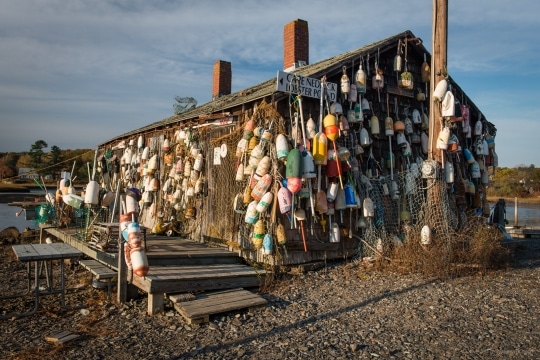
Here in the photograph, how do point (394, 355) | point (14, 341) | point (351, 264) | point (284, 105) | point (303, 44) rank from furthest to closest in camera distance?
1. point (303, 44)
2. point (351, 264)
3. point (284, 105)
4. point (14, 341)
5. point (394, 355)

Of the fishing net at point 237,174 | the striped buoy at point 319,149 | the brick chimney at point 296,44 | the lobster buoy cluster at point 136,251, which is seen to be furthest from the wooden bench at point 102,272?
the brick chimney at point 296,44

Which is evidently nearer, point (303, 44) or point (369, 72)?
point (369, 72)

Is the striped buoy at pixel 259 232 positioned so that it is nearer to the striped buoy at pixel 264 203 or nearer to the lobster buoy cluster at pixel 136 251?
the striped buoy at pixel 264 203

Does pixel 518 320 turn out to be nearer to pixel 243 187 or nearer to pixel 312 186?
pixel 312 186

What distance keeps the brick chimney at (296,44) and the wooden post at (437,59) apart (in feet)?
13.1

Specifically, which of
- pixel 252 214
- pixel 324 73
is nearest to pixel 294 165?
pixel 252 214

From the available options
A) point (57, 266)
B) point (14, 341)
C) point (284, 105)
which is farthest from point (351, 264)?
point (57, 266)

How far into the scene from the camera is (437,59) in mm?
9586

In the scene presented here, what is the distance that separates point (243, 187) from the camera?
873 cm

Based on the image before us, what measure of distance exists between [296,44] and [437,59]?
437 cm

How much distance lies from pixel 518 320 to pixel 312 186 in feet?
12.7

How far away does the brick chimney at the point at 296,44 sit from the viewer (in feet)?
41.7

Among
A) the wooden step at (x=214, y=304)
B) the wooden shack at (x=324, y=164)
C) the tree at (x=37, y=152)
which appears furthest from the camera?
the tree at (x=37, y=152)

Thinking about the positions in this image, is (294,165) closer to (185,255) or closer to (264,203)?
(264,203)
